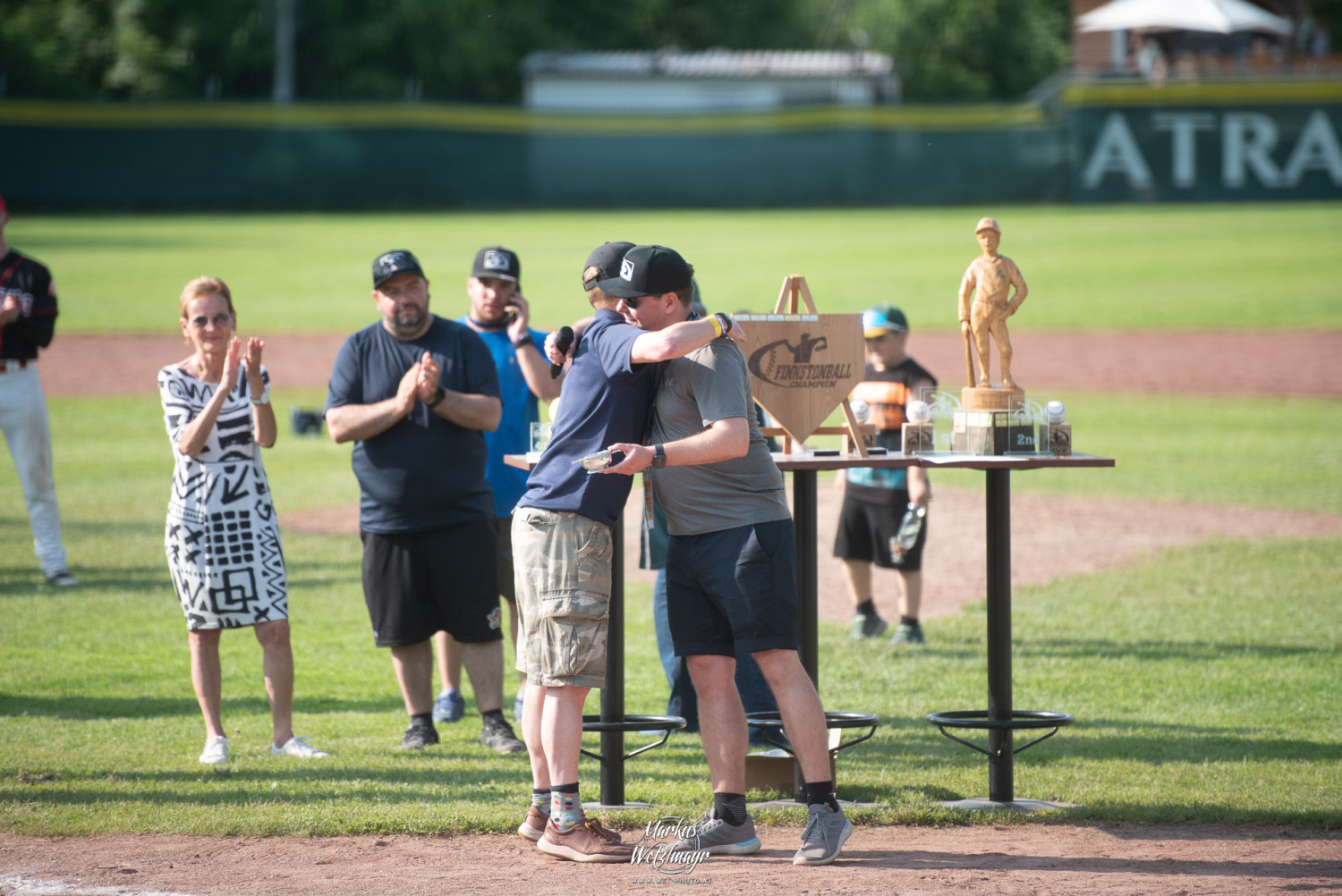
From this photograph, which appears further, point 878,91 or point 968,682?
point 878,91

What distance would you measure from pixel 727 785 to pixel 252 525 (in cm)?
227

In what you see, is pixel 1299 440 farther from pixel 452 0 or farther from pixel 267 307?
pixel 452 0

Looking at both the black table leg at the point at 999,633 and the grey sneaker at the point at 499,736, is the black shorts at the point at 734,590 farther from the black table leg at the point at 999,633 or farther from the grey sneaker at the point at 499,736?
the grey sneaker at the point at 499,736

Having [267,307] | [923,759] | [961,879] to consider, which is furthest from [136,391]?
[961,879]

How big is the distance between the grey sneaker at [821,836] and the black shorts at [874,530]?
134 inches

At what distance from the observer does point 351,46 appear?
4816 centimetres

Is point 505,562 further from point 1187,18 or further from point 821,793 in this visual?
point 1187,18

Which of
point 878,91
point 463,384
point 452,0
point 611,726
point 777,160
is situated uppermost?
point 452,0

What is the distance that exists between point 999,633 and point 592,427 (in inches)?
69.3

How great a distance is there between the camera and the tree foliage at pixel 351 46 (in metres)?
47.0

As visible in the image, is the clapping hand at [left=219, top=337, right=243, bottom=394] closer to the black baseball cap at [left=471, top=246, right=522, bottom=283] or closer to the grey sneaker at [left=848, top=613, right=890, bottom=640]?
the black baseball cap at [left=471, top=246, right=522, bottom=283]

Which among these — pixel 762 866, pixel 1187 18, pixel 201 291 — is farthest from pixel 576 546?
pixel 1187 18

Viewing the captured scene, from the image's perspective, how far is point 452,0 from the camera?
49094mm

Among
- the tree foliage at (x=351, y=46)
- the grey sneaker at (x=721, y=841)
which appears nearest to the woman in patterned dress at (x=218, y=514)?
the grey sneaker at (x=721, y=841)
